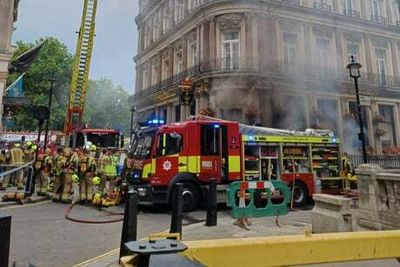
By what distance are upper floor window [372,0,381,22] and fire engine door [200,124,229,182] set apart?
2029 cm

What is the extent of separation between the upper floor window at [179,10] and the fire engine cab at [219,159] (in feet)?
51.4

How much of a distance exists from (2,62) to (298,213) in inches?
562

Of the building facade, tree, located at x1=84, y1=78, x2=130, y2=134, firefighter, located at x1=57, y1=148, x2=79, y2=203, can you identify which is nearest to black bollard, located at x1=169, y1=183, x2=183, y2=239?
firefighter, located at x1=57, y1=148, x2=79, y2=203

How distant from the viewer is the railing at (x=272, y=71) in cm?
1778

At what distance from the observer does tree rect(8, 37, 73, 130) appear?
30.1 metres

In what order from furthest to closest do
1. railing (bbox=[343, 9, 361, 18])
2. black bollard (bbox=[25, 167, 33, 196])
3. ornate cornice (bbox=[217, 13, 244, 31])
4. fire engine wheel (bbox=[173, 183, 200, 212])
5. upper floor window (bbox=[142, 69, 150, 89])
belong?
1. upper floor window (bbox=[142, 69, 150, 89])
2. railing (bbox=[343, 9, 361, 18])
3. ornate cornice (bbox=[217, 13, 244, 31])
4. black bollard (bbox=[25, 167, 33, 196])
5. fire engine wheel (bbox=[173, 183, 200, 212])

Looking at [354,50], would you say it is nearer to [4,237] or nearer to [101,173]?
[101,173]

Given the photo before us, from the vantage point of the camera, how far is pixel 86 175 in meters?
9.53

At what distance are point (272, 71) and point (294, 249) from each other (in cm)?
1728

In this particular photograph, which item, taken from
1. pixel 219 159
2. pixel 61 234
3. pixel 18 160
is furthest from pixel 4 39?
pixel 61 234

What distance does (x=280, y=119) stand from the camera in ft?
61.9

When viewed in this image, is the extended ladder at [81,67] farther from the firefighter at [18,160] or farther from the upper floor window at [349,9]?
the upper floor window at [349,9]

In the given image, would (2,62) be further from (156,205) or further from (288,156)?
(288,156)

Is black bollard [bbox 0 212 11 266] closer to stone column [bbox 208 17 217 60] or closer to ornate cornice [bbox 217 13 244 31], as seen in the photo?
stone column [bbox 208 17 217 60]
